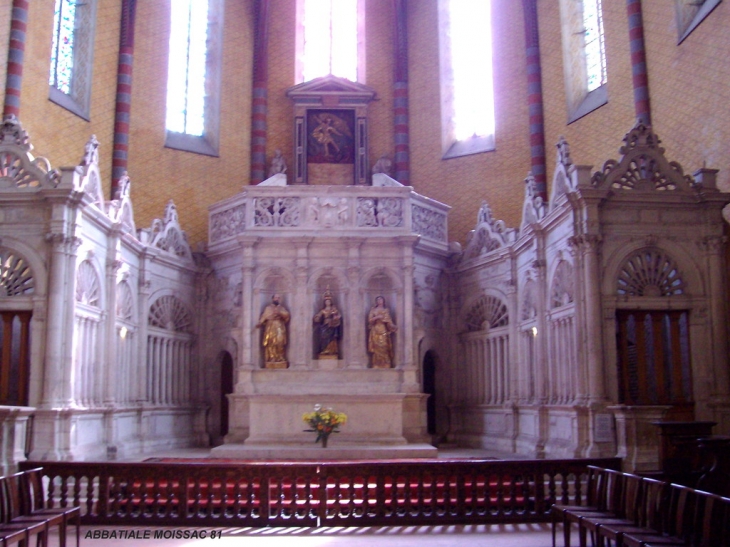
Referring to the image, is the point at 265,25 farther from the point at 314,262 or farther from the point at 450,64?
the point at 314,262

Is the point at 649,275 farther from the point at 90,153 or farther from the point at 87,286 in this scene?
the point at 90,153

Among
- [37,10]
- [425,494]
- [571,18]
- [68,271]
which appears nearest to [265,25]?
[37,10]

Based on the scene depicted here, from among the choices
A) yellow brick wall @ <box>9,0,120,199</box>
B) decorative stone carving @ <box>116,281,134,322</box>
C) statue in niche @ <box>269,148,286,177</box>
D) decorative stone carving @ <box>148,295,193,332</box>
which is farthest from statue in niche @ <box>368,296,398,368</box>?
yellow brick wall @ <box>9,0,120,199</box>

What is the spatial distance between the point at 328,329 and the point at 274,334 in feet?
4.04

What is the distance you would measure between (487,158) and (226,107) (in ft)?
24.8

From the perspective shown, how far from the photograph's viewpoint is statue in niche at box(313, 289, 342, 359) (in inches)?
701

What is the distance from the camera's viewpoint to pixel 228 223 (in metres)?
19.0

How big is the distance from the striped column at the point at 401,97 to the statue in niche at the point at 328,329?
5.98 meters

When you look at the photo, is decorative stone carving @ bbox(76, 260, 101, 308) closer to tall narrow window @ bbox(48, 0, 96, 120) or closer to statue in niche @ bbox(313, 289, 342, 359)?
statue in niche @ bbox(313, 289, 342, 359)

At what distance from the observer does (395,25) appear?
77.3 ft

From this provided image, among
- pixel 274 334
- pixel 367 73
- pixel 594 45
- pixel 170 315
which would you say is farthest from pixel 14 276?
pixel 594 45

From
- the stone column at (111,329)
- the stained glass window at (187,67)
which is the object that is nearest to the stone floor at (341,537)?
the stone column at (111,329)

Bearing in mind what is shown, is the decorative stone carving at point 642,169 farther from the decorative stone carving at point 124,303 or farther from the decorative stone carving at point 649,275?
the decorative stone carving at point 124,303

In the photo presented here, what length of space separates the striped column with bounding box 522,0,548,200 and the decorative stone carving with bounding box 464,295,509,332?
346 centimetres
